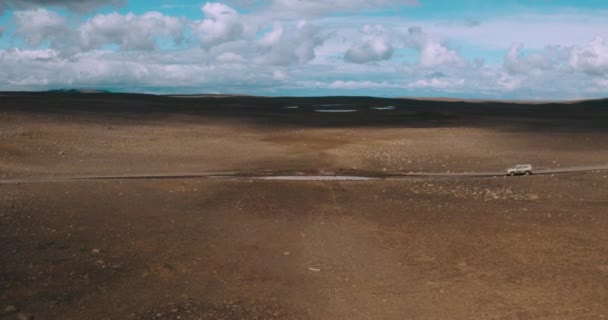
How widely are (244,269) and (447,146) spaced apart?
80.6 ft

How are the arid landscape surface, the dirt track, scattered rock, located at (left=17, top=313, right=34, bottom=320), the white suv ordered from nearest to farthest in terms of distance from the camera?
scattered rock, located at (left=17, top=313, right=34, bottom=320)
the arid landscape surface
the dirt track
the white suv

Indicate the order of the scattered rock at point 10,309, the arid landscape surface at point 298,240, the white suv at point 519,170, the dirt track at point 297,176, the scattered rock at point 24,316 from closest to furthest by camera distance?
the scattered rock at point 24,316 → the scattered rock at point 10,309 → the arid landscape surface at point 298,240 → the dirt track at point 297,176 → the white suv at point 519,170

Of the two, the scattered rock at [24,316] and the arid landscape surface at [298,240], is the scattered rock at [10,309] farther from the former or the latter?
the scattered rock at [24,316]

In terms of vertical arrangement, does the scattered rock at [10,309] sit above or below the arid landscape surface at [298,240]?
below

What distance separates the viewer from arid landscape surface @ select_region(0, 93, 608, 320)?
9719 millimetres

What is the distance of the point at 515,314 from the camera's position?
30.5 ft

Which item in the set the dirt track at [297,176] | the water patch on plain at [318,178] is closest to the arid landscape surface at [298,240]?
the dirt track at [297,176]

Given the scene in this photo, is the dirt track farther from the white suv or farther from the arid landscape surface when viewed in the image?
the arid landscape surface

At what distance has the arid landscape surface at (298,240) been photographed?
972cm

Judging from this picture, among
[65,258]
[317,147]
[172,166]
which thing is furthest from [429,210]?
[317,147]

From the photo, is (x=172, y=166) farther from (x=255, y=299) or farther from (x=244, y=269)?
(x=255, y=299)

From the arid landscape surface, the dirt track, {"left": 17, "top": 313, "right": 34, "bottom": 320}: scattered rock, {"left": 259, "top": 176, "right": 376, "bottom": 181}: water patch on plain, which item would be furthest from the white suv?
{"left": 17, "top": 313, "right": 34, "bottom": 320}: scattered rock

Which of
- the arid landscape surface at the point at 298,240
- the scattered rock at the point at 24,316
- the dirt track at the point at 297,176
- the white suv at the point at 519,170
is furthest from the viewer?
the white suv at the point at 519,170

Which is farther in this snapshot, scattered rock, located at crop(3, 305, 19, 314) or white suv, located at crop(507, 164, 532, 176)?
white suv, located at crop(507, 164, 532, 176)
